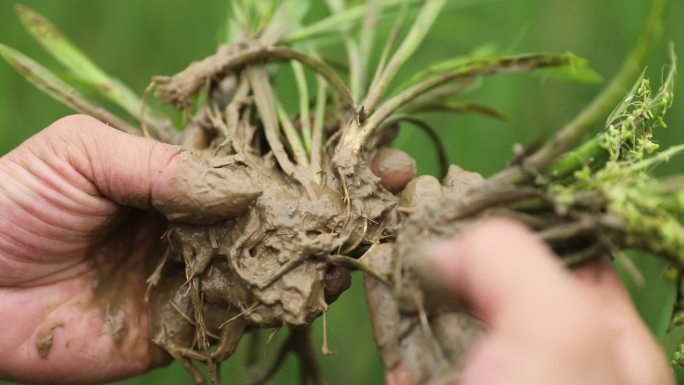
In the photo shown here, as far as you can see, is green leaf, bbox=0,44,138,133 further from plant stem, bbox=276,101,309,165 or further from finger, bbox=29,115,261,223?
plant stem, bbox=276,101,309,165

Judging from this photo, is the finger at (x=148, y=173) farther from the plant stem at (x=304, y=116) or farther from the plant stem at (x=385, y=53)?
the plant stem at (x=385, y=53)

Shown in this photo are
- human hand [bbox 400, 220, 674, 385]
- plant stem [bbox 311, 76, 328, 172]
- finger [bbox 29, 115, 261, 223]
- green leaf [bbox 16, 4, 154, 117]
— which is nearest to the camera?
human hand [bbox 400, 220, 674, 385]

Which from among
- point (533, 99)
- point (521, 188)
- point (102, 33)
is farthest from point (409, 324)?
point (102, 33)

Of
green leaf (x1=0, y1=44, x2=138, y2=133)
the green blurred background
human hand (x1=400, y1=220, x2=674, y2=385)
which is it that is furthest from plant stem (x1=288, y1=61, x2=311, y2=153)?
the green blurred background

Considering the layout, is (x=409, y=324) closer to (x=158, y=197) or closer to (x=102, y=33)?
(x=158, y=197)

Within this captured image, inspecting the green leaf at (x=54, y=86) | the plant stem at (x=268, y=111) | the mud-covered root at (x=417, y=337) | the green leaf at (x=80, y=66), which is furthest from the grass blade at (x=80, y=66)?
the mud-covered root at (x=417, y=337)

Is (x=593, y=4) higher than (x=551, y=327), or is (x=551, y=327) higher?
(x=593, y=4)

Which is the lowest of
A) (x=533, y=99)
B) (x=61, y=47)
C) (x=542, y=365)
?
(x=542, y=365)
